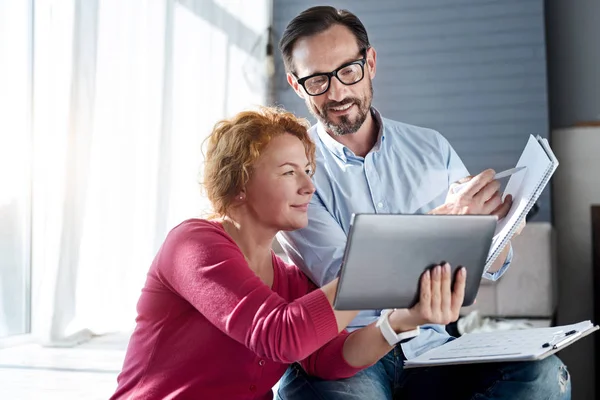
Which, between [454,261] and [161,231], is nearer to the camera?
[454,261]

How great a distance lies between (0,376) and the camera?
2.27 meters

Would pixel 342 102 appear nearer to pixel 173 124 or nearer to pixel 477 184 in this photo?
pixel 477 184

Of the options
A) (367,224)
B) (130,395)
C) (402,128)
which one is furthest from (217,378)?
(402,128)

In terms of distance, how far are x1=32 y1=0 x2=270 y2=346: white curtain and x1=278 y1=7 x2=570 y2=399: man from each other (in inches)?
56.3

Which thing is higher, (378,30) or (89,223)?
(378,30)

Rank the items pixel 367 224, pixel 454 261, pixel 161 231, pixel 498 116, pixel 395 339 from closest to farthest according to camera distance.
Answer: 1. pixel 367 224
2. pixel 454 261
3. pixel 395 339
4. pixel 161 231
5. pixel 498 116

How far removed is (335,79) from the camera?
1.68 metres

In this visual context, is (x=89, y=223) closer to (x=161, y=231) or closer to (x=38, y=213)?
(x=38, y=213)

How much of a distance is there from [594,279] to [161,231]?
2141 mm

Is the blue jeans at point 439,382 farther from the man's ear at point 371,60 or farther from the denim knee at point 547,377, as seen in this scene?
the man's ear at point 371,60

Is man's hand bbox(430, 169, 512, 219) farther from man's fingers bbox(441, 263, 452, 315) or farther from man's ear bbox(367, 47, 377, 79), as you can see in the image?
man's ear bbox(367, 47, 377, 79)

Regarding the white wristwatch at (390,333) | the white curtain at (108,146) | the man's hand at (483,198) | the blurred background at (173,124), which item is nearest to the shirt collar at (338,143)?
the man's hand at (483,198)

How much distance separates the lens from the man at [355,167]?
4.84 ft

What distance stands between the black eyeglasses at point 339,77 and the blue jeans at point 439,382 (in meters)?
0.62
